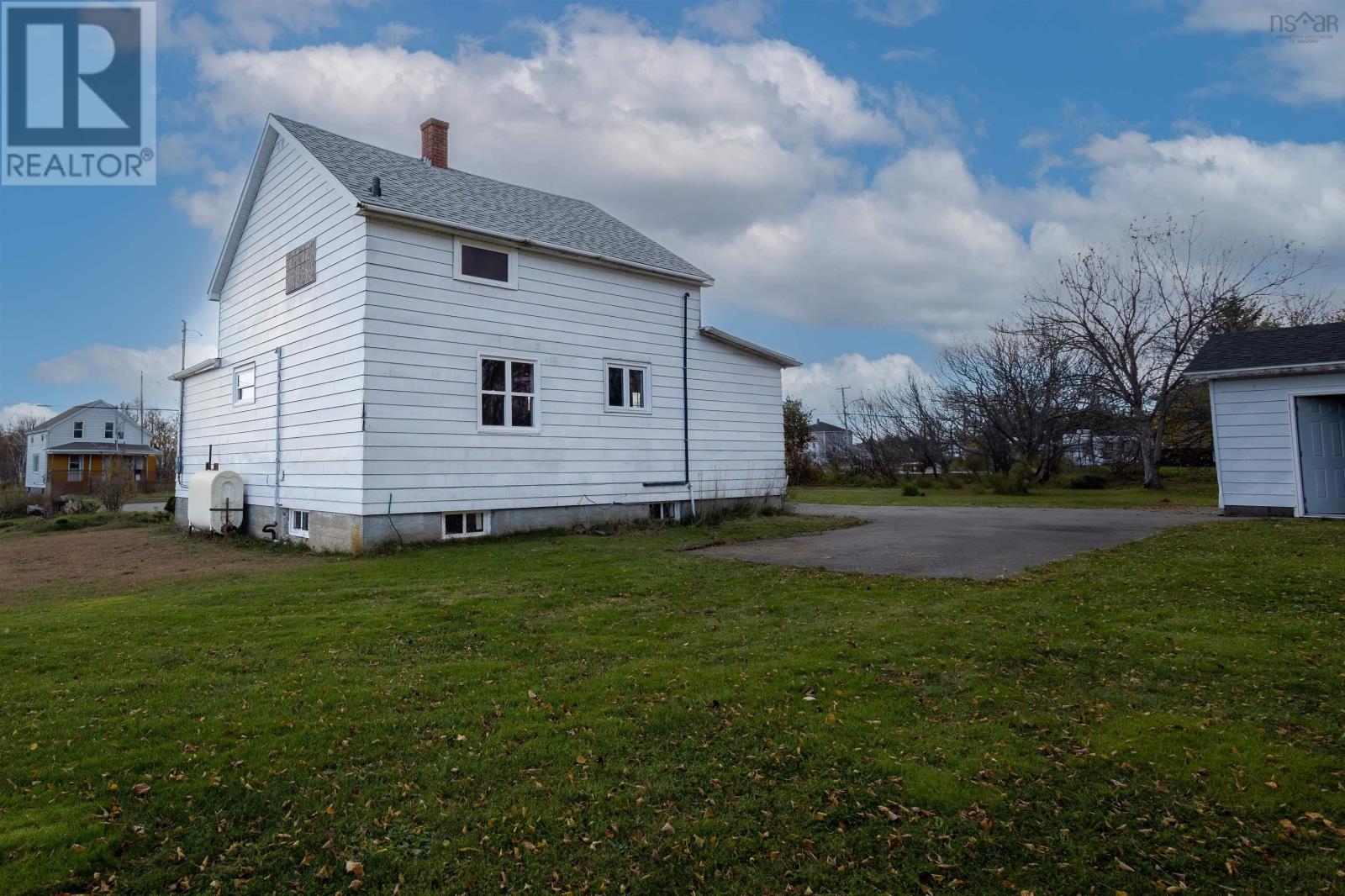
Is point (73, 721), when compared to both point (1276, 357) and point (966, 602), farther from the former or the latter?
point (1276, 357)

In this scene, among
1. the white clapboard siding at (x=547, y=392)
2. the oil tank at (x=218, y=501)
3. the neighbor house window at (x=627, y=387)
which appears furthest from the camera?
the neighbor house window at (x=627, y=387)

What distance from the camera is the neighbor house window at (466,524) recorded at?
12541 millimetres

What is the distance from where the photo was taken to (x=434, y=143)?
1711 centimetres

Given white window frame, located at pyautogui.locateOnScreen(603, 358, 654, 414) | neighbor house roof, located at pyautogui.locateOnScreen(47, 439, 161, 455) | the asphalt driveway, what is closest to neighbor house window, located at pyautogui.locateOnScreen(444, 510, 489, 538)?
white window frame, located at pyautogui.locateOnScreen(603, 358, 654, 414)

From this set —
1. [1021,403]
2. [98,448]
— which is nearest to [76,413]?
[98,448]

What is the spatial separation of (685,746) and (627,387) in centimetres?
1160

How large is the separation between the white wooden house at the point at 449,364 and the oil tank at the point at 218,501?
1.15 ft

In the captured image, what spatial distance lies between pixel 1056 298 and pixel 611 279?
74.8ft

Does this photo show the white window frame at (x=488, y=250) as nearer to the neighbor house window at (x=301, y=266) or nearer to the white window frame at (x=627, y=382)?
the white window frame at (x=627, y=382)

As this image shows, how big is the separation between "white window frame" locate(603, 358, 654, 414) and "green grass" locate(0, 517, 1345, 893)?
781 cm

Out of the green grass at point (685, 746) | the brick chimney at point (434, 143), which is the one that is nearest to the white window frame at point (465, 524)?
the green grass at point (685, 746)

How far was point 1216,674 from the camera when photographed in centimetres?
496

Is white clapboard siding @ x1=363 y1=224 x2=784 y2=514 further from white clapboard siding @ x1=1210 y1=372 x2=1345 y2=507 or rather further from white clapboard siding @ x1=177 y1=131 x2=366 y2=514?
white clapboard siding @ x1=1210 y1=372 x2=1345 y2=507

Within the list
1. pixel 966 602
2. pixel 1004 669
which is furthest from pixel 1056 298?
pixel 1004 669
